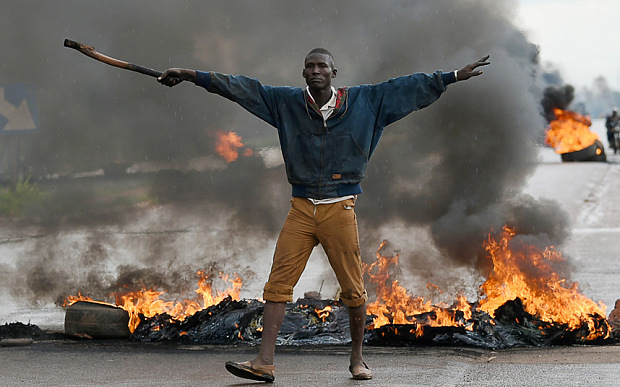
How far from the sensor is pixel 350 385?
4312 millimetres

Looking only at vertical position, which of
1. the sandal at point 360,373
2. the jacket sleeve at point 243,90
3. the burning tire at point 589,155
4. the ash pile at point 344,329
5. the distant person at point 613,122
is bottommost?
the sandal at point 360,373

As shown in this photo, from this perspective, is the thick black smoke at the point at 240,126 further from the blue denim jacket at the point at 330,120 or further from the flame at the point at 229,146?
the blue denim jacket at the point at 330,120

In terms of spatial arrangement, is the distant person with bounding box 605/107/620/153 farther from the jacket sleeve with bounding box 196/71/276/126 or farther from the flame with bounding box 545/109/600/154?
the jacket sleeve with bounding box 196/71/276/126

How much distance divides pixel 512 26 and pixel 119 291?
3870 mm

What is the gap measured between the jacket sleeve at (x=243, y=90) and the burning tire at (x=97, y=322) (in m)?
2.04

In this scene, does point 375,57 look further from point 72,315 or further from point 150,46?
point 72,315

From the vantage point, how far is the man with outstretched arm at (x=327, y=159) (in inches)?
179

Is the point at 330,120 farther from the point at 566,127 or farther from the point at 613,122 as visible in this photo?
the point at 613,122

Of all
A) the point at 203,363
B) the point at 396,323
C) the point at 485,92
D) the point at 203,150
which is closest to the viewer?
the point at 203,363

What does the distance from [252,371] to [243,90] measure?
1379 mm

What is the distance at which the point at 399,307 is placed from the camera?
622 cm

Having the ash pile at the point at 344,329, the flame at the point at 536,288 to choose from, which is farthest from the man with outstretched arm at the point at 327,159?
the flame at the point at 536,288

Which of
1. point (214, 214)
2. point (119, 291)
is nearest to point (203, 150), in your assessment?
point (214, 214)

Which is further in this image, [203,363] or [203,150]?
[203,150]
